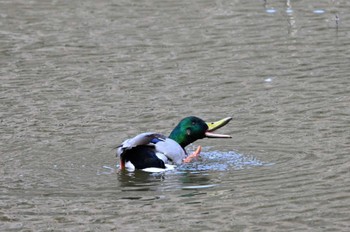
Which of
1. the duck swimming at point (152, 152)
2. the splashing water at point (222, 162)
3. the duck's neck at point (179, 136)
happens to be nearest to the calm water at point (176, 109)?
the splashing water at point (222, 162)

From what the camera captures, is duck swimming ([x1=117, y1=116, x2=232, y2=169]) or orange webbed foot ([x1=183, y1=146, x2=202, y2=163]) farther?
orange webbed foot ([x1=183, y1=146, x2=202, y2=163])

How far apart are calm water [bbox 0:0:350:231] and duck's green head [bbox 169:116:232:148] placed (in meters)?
0.19

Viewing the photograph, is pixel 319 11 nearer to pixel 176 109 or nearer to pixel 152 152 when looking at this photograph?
pixel 176 109

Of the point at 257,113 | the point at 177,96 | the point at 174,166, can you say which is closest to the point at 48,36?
the point at 177,96

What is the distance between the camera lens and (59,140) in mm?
11148

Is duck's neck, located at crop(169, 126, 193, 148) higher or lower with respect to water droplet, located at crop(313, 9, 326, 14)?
higher

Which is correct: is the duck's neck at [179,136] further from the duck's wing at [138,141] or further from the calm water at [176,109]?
the duck's wing at [138,141]

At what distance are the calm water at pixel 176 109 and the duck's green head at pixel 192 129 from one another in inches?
7.5

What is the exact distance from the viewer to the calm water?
28.7 feet

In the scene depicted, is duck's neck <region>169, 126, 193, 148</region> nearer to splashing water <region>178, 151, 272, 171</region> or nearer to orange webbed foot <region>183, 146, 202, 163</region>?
splashing water <region>178, 151, 272, 171</region>

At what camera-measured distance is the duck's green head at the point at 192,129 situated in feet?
35.6

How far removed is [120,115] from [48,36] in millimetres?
4359

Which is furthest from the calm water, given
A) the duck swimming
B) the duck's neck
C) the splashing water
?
the duck's neck

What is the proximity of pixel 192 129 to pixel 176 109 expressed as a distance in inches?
56.5
